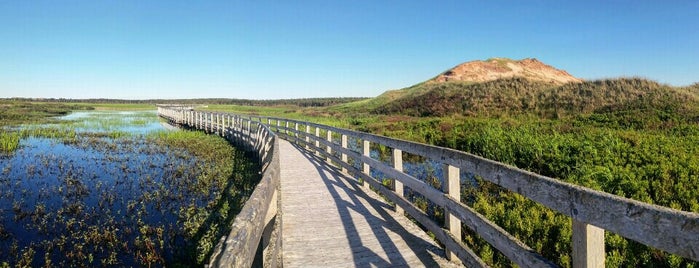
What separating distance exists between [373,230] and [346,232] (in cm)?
37

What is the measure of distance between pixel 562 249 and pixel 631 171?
5.09 meters

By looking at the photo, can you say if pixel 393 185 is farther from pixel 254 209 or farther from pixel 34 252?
pixel 34 252

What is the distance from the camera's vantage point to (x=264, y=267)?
106 inches

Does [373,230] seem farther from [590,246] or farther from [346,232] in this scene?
[590,246]

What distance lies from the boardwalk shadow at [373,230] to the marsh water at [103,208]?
2.44 metres

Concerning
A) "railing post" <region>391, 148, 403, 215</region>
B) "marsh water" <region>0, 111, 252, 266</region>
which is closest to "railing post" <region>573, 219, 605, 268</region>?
"railing post" <region>391, 148, 403, 215</region>

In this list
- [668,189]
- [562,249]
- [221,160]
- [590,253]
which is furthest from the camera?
[221,160]

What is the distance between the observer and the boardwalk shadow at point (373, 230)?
436 cm

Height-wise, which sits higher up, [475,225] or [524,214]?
[475,225]

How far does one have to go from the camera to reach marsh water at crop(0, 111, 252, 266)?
628cm

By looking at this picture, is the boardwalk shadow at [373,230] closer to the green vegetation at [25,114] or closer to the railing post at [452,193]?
the railing post at [452,193]

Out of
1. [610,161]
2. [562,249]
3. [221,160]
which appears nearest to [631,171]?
[610,161]

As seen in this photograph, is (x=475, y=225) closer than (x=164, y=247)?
Yes

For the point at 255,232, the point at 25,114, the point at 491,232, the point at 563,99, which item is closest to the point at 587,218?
the point at 491,232
